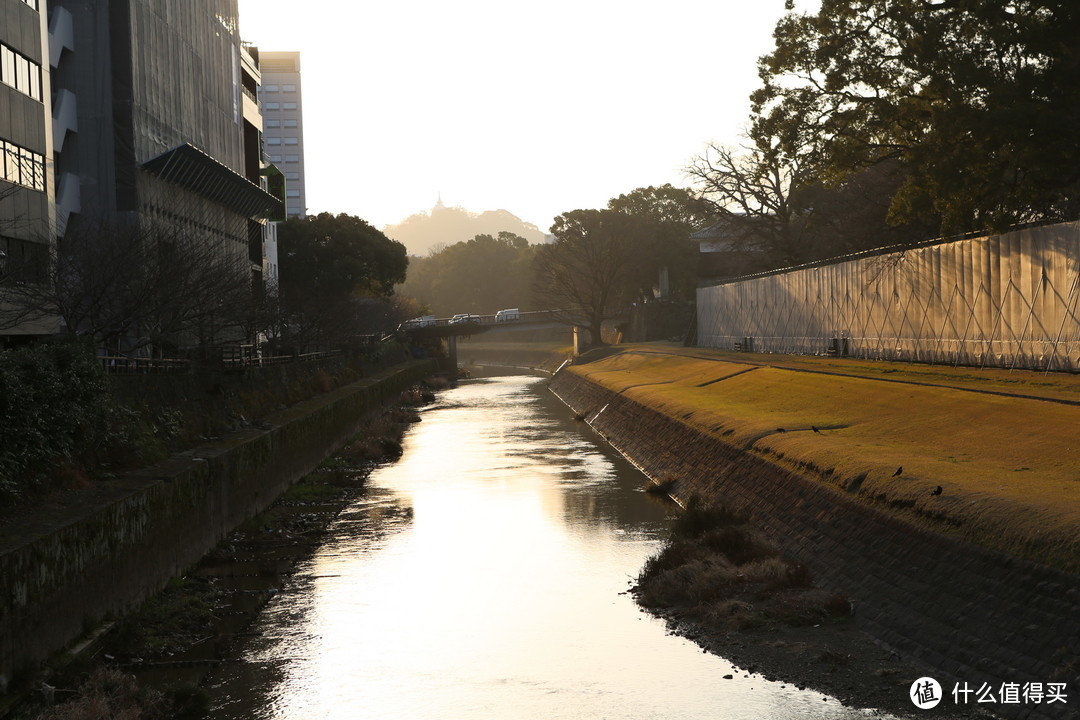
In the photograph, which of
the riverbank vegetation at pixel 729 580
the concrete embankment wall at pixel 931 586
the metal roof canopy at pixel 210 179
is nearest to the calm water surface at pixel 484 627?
the riverbank vegetation at pixel 729 580

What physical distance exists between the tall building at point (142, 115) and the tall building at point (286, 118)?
118 m

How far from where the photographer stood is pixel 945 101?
29.2m

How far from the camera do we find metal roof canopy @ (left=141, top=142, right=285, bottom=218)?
4628 centimetres

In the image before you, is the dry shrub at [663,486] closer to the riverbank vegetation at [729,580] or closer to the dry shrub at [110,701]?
the riverbank vegetation at [729,580]

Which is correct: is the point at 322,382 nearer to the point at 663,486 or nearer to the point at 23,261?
the point at 23,261

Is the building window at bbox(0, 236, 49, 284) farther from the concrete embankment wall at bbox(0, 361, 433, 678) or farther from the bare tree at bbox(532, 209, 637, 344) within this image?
the bare tree at bbox(532, 209, 637, 344)

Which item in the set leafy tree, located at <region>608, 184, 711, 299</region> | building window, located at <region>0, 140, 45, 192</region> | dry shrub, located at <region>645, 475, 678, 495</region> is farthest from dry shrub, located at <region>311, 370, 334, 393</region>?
leafy tree, located at <region>608, 184, 711, 299</region>

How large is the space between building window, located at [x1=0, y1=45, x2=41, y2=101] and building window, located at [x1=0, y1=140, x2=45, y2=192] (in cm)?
181

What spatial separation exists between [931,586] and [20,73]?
31714 millimetres

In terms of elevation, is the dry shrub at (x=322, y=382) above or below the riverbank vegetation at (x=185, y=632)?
above

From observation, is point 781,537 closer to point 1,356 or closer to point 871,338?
point 1,356

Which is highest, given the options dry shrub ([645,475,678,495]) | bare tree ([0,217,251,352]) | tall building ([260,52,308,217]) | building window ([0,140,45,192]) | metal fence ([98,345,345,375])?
tall building ([260,52,308,217])

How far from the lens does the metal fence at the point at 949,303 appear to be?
94.6 ft

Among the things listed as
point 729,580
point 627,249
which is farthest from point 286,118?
point 729,580
